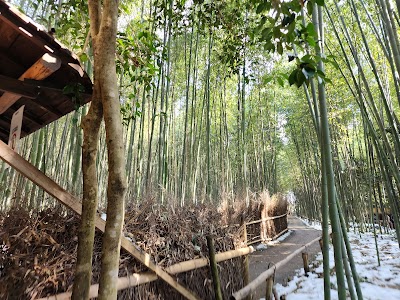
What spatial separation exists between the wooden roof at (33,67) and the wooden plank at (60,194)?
37 centimetres

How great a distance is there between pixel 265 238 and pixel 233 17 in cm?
618

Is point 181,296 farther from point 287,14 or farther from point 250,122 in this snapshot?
point 250,122

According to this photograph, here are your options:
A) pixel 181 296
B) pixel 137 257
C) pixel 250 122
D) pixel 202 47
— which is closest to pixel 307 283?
pixel 181 296

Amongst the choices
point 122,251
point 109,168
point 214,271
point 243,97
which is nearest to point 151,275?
point 122,251

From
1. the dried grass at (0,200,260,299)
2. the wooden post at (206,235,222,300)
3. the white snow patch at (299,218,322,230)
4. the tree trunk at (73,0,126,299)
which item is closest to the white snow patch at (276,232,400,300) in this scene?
the dried grass at (0,200,260,299)

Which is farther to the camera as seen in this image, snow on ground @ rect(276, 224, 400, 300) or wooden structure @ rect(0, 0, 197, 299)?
snow on ground @ rect(276, 224, 400, 300)

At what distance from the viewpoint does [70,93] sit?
147 centimetres

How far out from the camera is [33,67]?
1290 millimetres

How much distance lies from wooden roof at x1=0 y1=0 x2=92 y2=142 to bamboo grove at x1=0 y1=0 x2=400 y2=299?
0.15 meters

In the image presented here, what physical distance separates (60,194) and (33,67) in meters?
0.66

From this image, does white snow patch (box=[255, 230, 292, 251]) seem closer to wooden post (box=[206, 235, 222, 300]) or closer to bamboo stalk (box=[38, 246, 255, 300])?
bamboo stalk (box=[38, 246, 255, 300])

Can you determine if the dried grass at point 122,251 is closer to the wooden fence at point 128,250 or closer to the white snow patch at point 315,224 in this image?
the wooden fence at point 128,250

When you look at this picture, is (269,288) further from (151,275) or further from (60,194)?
(60,194)

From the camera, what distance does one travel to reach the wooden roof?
1.12m
